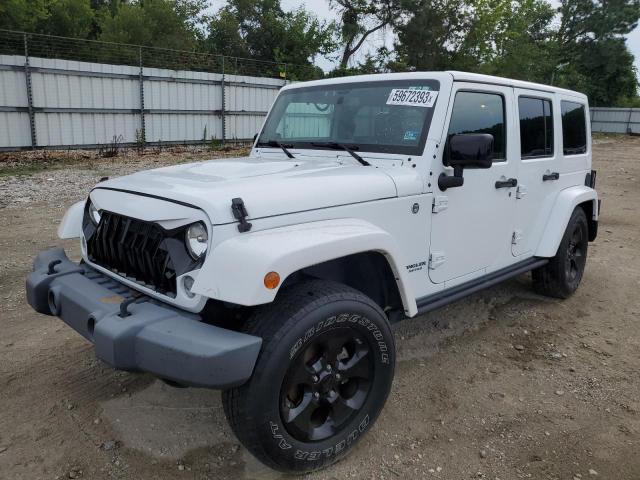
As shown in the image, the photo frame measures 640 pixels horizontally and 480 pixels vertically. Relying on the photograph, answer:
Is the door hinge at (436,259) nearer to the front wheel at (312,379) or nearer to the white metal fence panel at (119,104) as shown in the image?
the front wheel at (312,379)

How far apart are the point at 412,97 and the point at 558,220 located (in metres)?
1.93

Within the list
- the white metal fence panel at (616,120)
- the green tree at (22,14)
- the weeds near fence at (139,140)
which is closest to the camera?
the weeds near fence at (139,140)

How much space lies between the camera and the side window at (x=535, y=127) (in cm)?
403

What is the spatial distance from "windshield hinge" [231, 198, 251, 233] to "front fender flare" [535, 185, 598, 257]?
2.93 metres

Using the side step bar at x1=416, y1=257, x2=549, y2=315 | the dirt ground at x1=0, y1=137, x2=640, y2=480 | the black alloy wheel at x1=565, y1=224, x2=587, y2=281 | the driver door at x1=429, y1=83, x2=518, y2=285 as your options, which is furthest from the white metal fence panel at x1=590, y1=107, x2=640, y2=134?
the driver door at x1=429, y1=83, x2=518, y2=285

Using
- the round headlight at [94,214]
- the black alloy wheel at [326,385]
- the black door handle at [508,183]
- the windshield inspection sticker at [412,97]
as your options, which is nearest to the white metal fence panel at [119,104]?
the round headlight at [94,214]

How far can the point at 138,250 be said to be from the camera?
2598 mm

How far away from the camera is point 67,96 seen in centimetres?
1378

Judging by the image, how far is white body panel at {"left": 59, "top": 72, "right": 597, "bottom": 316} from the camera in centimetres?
228

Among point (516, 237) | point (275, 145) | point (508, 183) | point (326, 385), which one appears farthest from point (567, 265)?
point (326, 385)

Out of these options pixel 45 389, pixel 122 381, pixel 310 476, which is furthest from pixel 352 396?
pixel 45 389

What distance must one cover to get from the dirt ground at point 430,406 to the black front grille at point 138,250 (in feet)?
2.82

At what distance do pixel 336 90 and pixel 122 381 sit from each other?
2.39m

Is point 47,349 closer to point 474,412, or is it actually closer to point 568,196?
point 474,412
